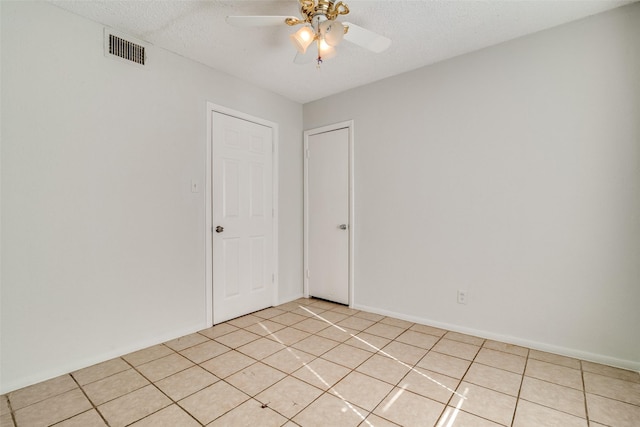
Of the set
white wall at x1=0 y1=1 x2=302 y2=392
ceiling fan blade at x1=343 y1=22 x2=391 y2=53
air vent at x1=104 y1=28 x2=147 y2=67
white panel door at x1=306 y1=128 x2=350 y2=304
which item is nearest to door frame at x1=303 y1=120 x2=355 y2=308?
white panel door at x1=306 y1=128 x2=350 y2=304

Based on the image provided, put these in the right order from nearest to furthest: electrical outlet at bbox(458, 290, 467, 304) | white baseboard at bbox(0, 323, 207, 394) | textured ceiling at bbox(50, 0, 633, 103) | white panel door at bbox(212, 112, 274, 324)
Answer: white baseboard at bbox(0, 323, 207, 394) < textured ceiling at bbox(50, 0, 633, 103) < electrical outlet at bbox(458, 290, 467, 304) < white panel door at bbox(212, 112, 274, 324)

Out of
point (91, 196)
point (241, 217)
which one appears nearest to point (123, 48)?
point (91, 196)

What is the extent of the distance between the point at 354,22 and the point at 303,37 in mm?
552

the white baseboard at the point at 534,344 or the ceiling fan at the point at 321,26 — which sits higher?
the ceiling fan at the point at 321,26

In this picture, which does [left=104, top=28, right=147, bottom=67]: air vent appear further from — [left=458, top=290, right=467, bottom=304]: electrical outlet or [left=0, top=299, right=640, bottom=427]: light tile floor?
[left=458, top=290, right=467, bottom=304]: electrical outlet

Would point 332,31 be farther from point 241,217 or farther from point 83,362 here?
point 83,362

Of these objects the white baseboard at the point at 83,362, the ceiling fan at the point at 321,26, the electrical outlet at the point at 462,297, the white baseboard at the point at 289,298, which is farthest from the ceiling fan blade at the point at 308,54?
the white baseboard at the point at 289,298

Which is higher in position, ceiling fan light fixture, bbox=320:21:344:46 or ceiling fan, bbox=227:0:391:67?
ceiling fan, bbox=227:0:391:67

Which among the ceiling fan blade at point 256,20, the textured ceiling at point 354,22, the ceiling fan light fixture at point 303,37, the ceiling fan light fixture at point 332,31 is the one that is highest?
the textured ceiling at point 354,22

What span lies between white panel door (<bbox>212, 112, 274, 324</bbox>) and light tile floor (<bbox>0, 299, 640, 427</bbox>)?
2.04 ft

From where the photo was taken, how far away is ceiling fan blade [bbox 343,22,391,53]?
6.48 feet

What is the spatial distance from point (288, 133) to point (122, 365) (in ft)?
9.31

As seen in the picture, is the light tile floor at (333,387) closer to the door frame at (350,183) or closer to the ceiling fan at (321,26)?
the door frame at (350,183)

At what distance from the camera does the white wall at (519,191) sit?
7.07 ft
